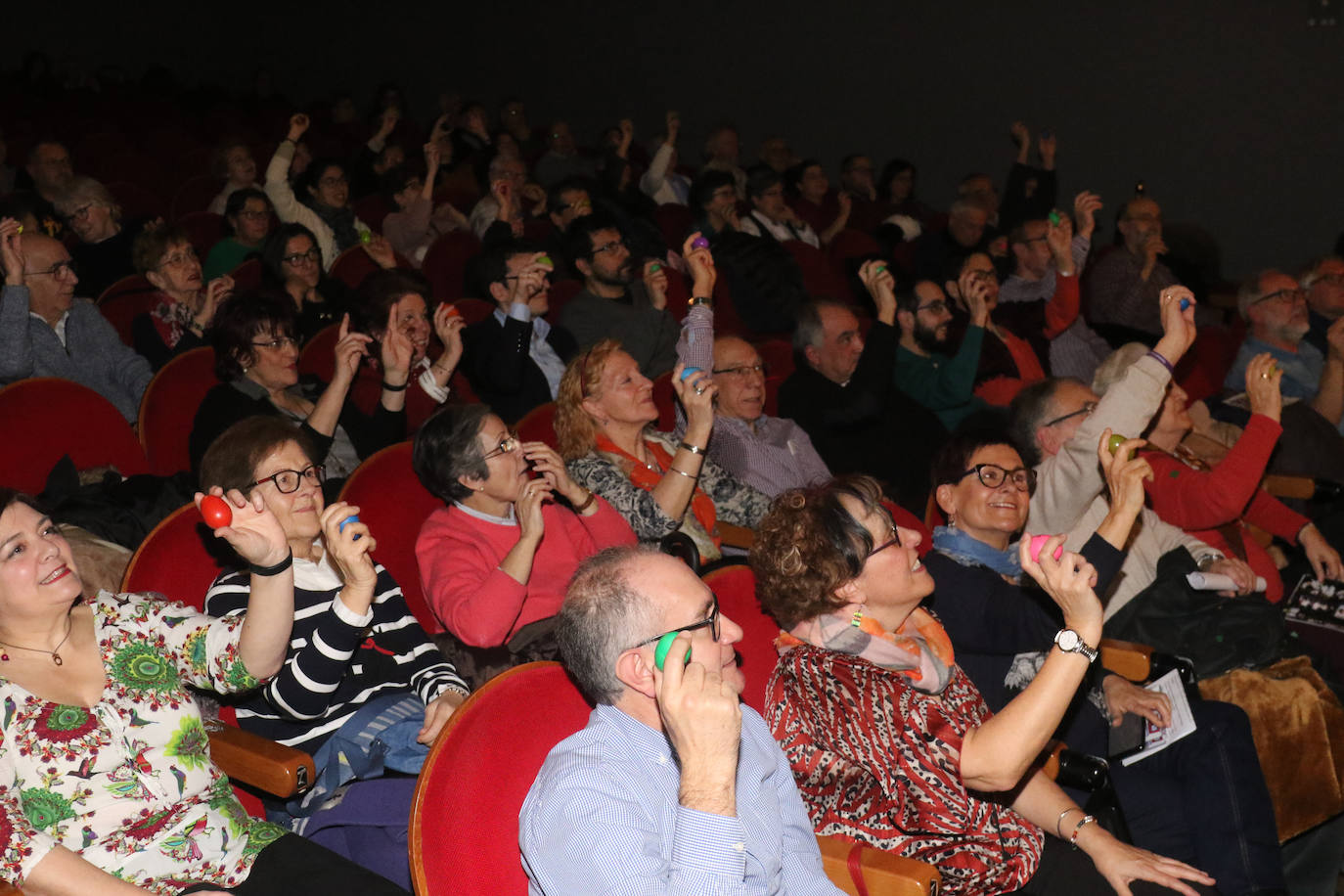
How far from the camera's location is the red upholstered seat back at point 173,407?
9.74 feet

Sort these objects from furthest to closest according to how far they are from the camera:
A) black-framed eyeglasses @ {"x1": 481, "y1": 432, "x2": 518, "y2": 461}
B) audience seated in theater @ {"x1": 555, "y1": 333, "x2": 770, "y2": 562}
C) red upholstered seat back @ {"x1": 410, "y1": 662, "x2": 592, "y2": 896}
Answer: audience seated in theater @ {"x1": 555, "y1": 333, "x2": 770, "y2": 562}, black-framed eyeglasses @ {"x1": 481, "y1": 432, "x2": 518, "y2": 461}, red upholstered seat back @ {"x1": 410, "y1": 662, "x2": 592, "y2": 896}

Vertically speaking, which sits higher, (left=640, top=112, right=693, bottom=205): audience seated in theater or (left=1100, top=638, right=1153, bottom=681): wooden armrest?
(left=1100, top=638, right=1153, bottom=681): wooden armrest

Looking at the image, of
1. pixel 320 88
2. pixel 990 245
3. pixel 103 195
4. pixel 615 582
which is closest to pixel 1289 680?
pixel 615 582

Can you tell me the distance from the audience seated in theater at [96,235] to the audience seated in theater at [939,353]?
9.12ft

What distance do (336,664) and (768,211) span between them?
14.6 ft

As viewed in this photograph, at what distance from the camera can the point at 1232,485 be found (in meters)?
2.81

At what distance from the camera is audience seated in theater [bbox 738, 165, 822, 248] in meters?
5.72

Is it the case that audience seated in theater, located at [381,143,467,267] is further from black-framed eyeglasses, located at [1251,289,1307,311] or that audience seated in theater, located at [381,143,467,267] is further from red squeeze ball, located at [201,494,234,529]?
red squeeze ball, located at [201,494,234,529]

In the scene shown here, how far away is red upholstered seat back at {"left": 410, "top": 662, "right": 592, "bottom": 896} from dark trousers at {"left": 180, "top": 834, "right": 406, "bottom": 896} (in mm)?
220

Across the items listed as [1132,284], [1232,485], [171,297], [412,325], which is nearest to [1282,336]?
[1132,284]

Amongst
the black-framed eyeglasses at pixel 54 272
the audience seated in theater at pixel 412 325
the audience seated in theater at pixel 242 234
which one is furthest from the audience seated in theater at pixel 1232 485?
the audience seated in theater at pixel 242 234

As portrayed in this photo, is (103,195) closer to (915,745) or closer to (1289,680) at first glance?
(915,745)

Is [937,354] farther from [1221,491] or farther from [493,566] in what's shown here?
[493,566]

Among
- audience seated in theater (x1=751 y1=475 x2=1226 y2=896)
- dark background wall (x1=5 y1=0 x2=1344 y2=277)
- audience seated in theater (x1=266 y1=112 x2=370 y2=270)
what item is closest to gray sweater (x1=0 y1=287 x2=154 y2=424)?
audience seated in theater (x1=266 y1=112 x2=370 y2=270)
